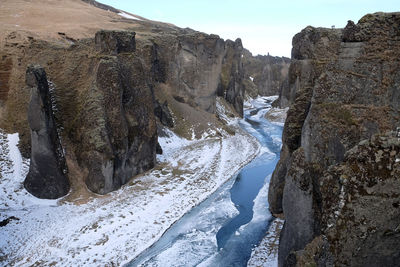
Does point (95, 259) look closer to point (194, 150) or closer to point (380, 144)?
point (380, 144)

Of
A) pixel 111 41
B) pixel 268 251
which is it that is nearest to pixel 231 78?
pixel 111 41

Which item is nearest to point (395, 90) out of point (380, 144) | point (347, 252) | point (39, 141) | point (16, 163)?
point (380, 144)

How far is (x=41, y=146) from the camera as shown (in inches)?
776

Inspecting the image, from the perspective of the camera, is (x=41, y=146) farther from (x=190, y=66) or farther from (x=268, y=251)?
(x=190, y=66)

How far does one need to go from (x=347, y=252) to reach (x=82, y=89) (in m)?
22.4

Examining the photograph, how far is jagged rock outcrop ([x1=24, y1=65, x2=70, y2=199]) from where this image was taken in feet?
63.5

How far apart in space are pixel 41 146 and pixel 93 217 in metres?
5.87

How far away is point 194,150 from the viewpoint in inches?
1437

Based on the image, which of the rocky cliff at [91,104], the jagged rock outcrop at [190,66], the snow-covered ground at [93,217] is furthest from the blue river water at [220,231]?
the jagged rock outcrop at [190,66]

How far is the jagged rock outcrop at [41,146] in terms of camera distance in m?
19.3

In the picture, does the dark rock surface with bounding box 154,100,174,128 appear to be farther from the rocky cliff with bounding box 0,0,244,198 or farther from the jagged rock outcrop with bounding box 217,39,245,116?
the jagged rock outcrop with bounding box 217,39,245,116

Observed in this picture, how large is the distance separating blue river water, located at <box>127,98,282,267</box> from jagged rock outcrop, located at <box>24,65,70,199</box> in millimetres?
8252

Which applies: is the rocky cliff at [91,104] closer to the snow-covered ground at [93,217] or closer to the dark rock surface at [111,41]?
the dark rock surface at [111,41]

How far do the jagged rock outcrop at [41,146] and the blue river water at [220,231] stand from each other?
27.1ft
